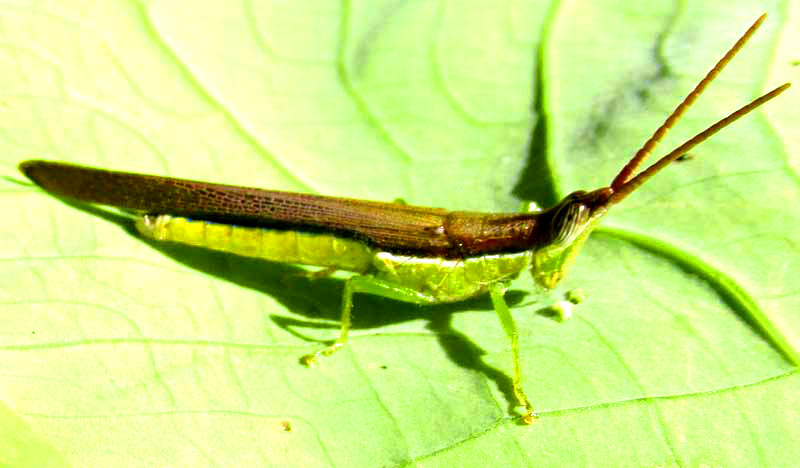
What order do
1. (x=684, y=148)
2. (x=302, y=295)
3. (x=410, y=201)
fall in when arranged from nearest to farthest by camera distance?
(x=684, y=148), (x=302, y=295), (x=410, y=201)

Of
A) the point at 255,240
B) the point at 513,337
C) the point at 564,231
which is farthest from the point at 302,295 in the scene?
the point at 564,231

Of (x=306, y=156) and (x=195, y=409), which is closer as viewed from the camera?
(x=195, y=409)

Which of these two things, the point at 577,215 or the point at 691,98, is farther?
the point at 577,215

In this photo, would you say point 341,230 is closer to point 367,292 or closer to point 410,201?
point 367,292

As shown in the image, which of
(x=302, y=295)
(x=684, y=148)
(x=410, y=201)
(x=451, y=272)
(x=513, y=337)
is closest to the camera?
(x=684, y=148)

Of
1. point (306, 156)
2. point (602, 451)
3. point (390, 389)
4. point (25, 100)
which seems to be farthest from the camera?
point (306, 156)

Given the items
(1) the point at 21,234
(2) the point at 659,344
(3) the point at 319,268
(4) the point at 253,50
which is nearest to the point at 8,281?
(1) the point at 21,234

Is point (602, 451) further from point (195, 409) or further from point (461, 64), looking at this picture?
point (461, 64)

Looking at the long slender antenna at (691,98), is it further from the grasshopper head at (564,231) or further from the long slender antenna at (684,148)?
the grasshopper head at (564,231)
